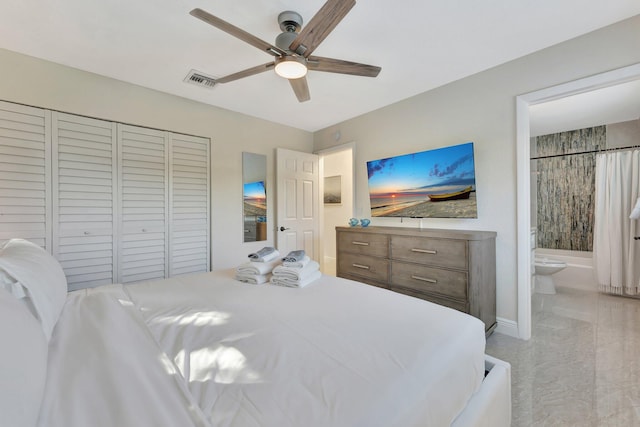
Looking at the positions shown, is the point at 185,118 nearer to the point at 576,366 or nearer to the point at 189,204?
the point at 189,204

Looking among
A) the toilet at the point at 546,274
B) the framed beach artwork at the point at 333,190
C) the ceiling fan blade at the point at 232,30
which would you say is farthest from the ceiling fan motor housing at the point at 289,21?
the toilet at the point at 546,274

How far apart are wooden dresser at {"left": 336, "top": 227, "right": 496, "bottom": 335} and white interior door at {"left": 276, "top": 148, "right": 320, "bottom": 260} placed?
125 centimetres

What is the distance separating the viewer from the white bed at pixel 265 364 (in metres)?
0.69

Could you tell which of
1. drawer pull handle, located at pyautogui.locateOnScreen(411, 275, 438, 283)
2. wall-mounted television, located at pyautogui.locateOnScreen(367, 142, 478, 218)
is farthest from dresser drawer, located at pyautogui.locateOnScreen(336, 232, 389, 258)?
wall-mounted television, located at pyautogui.locateOnScreen(367, 142, 478, 218)

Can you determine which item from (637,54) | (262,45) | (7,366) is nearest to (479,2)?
(637,54)

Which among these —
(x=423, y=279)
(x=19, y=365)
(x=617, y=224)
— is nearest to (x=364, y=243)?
(x=423, y=279)

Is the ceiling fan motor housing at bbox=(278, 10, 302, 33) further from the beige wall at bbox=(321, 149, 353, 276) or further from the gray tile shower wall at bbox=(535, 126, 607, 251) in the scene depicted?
the gray tile shower wall at bbox=(535, 126, 607, 251)

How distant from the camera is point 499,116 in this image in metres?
2.51

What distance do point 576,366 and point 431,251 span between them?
49.3 inches

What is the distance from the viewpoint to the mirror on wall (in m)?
3.66

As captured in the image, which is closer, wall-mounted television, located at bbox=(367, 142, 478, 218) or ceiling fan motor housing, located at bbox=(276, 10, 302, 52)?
ceiling fan motor housing, located at bbox=(276, 10, 302, 52)

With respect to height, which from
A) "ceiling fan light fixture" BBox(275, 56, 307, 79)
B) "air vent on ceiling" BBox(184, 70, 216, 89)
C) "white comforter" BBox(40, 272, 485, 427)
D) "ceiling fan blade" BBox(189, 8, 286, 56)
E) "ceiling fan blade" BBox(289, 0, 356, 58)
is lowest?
"white comforter" BBox(40, 272, 485, 427)

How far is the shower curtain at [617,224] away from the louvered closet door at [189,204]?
5.15 metres

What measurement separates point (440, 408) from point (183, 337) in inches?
38.2
